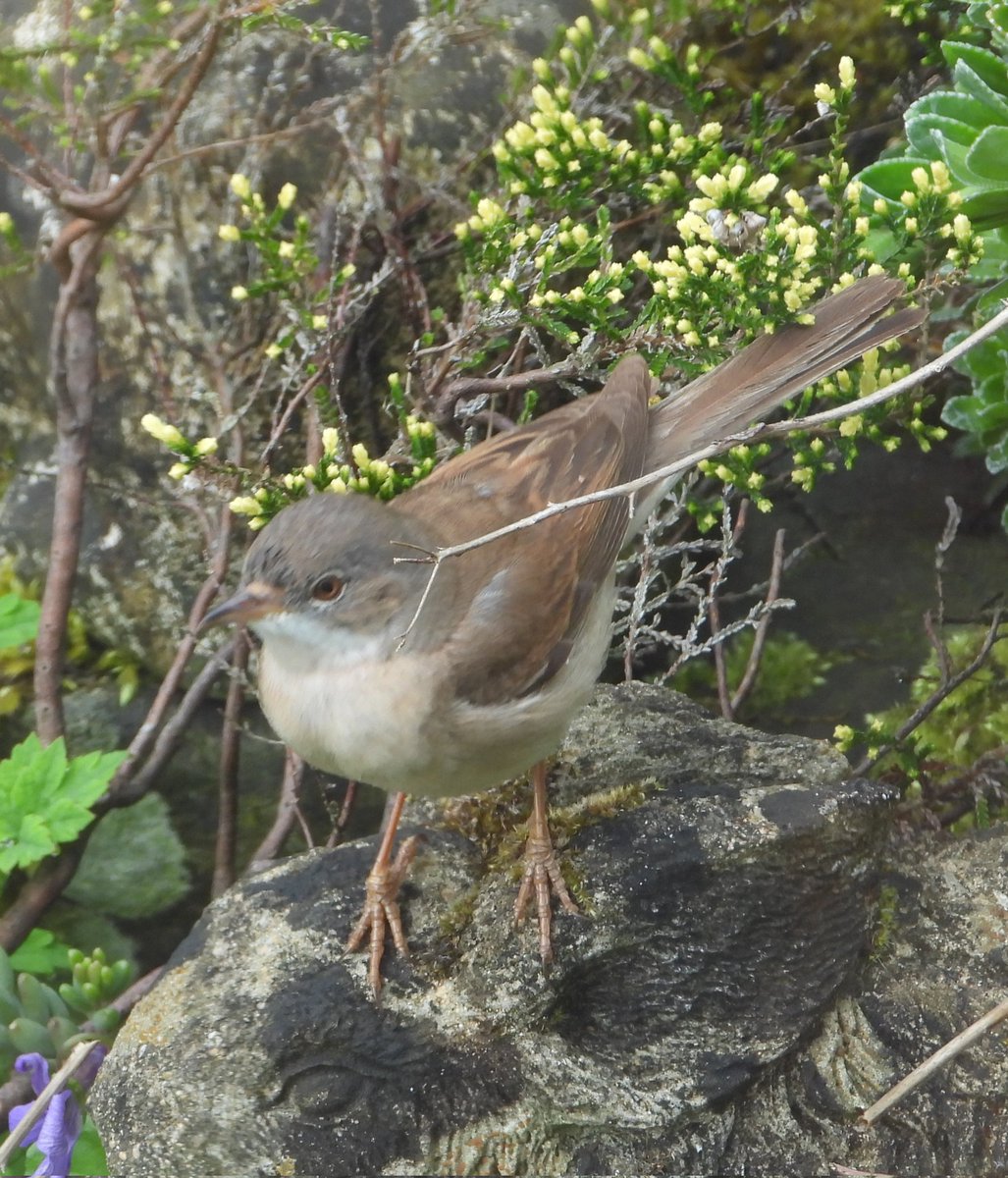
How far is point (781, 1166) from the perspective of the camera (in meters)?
2.50

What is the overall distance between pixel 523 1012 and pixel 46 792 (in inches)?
66.5

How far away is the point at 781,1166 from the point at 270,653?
162 centimetres

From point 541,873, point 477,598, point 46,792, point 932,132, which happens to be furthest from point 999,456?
point 46,792

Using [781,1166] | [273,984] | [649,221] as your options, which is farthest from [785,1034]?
[649,221]

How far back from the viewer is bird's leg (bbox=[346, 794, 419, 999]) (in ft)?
8.57

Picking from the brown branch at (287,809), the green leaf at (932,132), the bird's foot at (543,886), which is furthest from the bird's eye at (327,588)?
the green leaf at (932,132)

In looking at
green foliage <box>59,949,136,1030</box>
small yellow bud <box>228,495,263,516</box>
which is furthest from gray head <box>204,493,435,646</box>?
green foliage <box>59,949,136,1030</box>

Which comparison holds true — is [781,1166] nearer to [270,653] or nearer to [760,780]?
[760,780]

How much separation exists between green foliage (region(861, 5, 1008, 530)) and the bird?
0.22 m

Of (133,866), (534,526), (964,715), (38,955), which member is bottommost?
(964,715)

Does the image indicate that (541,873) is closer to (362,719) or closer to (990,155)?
(362,719)

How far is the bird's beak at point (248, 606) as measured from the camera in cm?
238

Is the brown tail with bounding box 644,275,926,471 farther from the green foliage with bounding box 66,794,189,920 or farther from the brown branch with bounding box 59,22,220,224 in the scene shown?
the green foliage with bounding box 66,794,189,920

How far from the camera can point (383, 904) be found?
2.69 meters
